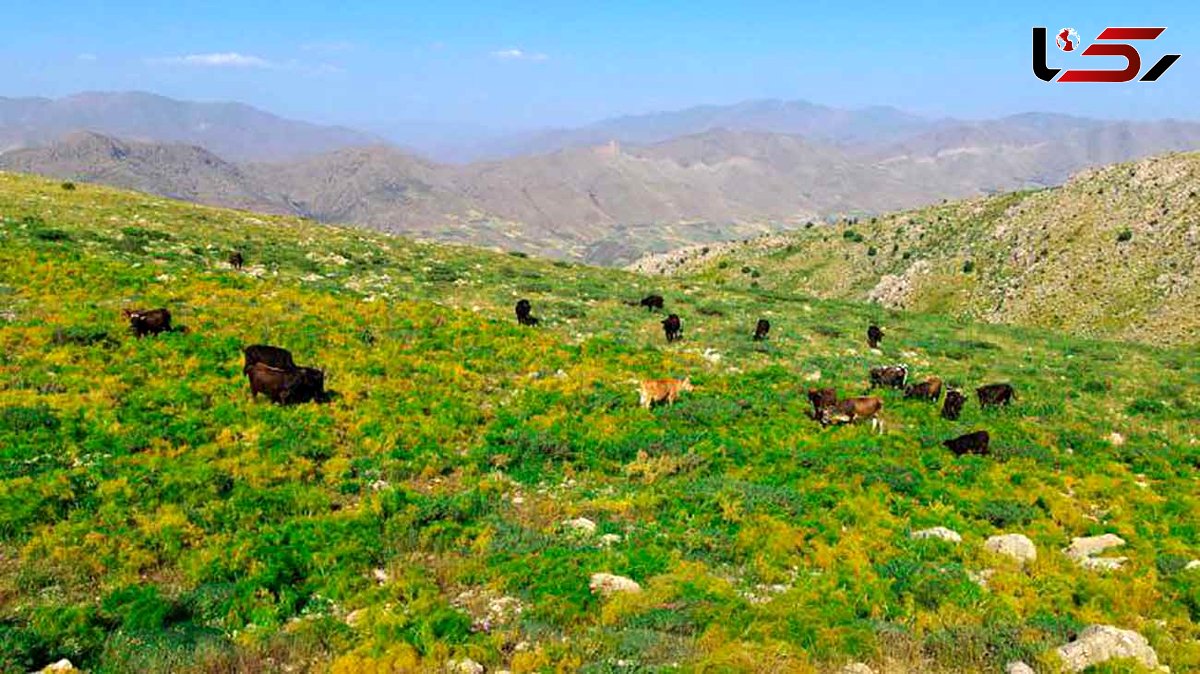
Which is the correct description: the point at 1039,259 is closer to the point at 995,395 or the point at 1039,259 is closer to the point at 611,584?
the point at 995,395

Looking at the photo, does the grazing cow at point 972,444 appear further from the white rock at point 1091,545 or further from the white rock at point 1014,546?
the white rock at point 1014,546

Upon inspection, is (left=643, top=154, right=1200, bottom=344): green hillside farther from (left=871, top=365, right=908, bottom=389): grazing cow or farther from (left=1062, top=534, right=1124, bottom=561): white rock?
(left=1062, top=534, right=1124, bottom=561): white rock

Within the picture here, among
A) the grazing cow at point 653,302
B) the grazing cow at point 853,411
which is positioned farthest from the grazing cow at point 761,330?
the grazing cow at point 853,411

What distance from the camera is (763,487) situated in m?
14.4

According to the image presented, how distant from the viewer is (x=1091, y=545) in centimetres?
1272

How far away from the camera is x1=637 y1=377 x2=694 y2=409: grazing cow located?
19.8 m

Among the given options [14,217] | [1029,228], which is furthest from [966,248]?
[14,217]

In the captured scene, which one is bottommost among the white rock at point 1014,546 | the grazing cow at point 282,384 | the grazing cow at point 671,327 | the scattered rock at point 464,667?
the white rock at point 1014,546

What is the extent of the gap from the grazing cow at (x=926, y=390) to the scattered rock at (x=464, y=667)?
18470mm

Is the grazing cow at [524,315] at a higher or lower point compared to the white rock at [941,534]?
higher

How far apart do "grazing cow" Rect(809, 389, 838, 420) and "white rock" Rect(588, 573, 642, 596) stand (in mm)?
10623

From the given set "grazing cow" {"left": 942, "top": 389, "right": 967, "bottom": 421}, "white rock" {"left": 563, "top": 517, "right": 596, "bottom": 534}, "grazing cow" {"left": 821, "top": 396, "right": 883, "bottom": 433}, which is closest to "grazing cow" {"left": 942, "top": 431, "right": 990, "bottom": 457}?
"grazing cow" {"left": 821, "top": 396, "right": 883, "bottom": 433}

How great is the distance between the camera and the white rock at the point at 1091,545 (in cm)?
1250

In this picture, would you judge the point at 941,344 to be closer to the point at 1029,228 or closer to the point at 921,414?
the point at 921,414
